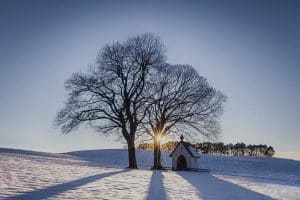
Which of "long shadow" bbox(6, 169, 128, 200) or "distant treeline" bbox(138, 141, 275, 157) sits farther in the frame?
"distant treeline" bbox(138, 141, 275, 157)

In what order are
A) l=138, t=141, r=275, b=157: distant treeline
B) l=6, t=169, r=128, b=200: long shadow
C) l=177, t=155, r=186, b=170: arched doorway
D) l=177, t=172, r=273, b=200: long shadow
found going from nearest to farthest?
l=6, t=169, r=128, b=200: long shadow, l=177, t=172, r=273, b=200: long shadow, l=177, t=155, r=186, b=170: arched doorway, l=138, t=141, r=275, b=157: distant treeline

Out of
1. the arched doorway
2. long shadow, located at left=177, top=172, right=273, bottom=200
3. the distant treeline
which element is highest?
the distant treeline

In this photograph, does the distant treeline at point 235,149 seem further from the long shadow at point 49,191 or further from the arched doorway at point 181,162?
the long shadow at point 49,191

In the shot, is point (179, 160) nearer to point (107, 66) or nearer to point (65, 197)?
point (107, 66)

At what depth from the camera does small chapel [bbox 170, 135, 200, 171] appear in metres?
43.1

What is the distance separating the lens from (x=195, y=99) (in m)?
41.7

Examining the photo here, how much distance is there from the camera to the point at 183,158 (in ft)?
143

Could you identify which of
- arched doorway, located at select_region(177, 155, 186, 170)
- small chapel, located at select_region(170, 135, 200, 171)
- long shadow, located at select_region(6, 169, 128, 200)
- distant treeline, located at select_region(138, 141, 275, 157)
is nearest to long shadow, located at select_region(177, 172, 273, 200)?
long shadow, located at select_region(6, 169, 128, 200)

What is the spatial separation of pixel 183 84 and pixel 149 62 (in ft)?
15.8

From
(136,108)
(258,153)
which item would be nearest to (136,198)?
(136,108)

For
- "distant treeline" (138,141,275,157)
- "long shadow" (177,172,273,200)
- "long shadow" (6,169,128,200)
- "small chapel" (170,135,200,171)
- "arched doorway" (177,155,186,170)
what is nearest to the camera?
"long shadow" (6,169,128,200)

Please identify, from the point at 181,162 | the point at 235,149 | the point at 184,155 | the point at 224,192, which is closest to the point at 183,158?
the point at 184,155

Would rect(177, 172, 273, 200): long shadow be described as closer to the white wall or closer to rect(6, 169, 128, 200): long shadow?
rect(6, 169, 128, 200): long shadow

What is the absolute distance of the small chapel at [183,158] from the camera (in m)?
43.1
